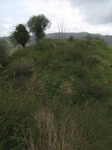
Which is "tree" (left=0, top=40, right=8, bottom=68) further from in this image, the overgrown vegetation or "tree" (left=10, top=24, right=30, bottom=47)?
"tree" (left=10, top=24, right=30, bottom=47)

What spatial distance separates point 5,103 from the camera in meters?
4.60

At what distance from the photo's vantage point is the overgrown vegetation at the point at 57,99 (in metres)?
3.80

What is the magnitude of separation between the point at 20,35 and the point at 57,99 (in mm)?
9834

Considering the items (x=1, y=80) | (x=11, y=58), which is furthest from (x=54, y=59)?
(x=1, y=80)

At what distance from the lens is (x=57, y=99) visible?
9.98 metres

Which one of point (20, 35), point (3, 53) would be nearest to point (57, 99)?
point (3, 53)

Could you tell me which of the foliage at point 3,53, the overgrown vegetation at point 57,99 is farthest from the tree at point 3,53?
the overgrown vegetation at point 57,99

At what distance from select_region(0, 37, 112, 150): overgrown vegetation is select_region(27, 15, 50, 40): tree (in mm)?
3939

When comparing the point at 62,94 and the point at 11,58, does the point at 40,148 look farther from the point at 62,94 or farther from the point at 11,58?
the point at 11,58

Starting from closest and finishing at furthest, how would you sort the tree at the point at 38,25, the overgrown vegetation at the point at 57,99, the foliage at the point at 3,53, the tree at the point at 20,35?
the overgrown vegetation at the point at 57,99, the foliage at the point at 3,53, the tree at the point at 20,35, the tree at the point at 38,25

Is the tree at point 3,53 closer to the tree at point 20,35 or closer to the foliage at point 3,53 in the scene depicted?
the foliage at point 3,53

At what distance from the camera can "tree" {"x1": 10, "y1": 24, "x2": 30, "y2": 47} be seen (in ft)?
57.9

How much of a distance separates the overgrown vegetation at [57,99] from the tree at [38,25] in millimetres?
3939

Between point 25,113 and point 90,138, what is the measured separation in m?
1.84
